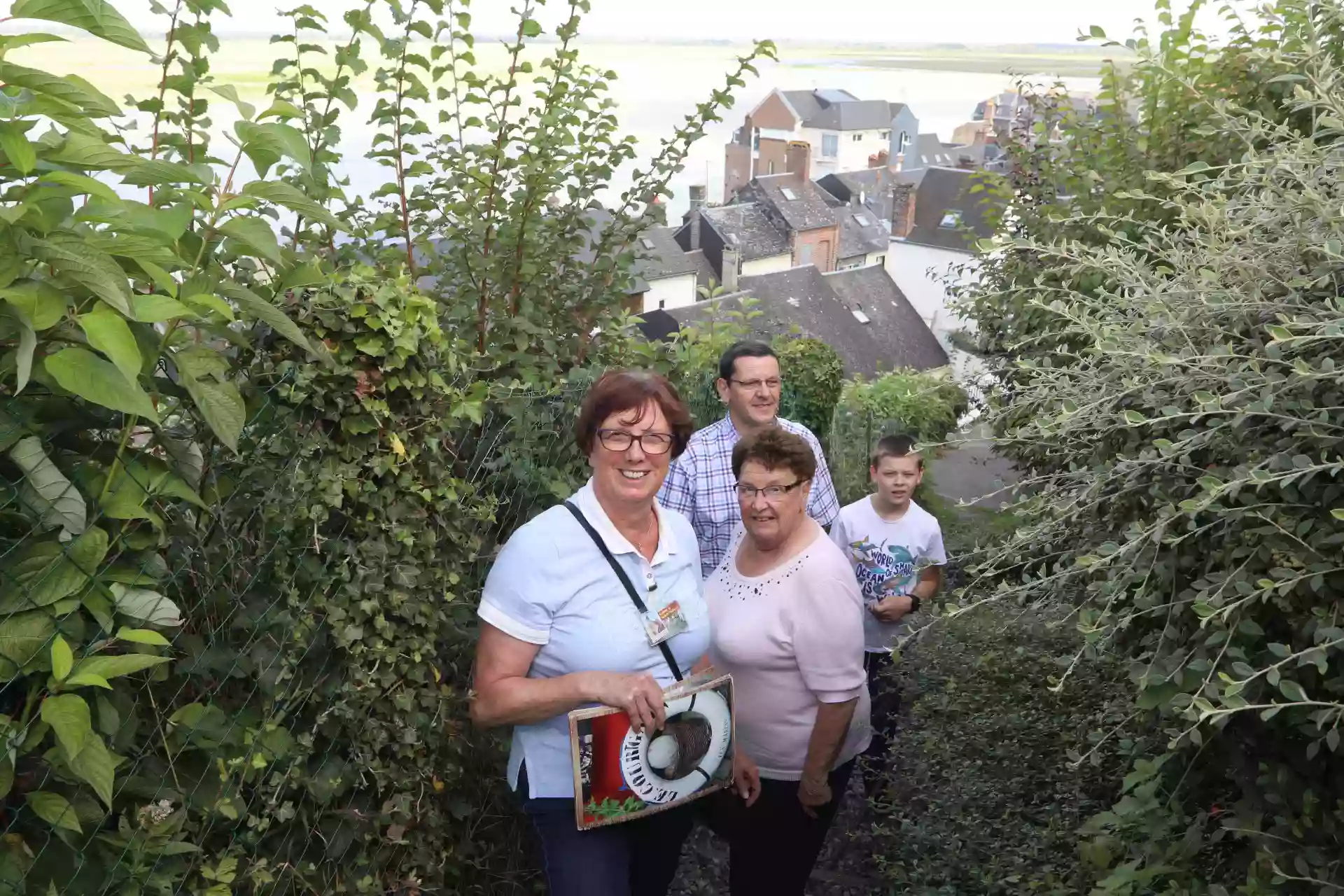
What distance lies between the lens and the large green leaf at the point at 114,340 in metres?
1.50

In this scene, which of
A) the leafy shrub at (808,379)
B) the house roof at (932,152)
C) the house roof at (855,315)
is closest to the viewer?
the leafy shrub at (808,379)

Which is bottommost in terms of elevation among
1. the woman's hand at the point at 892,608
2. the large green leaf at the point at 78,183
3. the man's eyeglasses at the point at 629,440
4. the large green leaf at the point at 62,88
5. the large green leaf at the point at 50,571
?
the woman's hand at the point at 892,608

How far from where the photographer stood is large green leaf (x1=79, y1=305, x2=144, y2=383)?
1.50 meters

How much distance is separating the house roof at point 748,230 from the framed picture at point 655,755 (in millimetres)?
41203

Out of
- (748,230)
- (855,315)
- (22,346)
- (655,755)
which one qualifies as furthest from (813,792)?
(748,230)

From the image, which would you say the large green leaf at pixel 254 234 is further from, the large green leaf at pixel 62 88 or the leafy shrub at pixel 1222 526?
the leafy shrub at pixel 1222 526

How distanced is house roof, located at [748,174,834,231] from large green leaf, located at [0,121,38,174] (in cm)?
4802

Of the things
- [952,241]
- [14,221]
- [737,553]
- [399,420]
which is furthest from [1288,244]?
[952,241]

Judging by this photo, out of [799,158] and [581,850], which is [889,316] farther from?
[581,850]

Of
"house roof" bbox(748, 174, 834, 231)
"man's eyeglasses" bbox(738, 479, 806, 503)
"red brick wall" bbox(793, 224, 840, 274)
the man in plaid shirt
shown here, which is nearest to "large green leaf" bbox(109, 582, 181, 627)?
"man's eyeglasses" bbox(738, 479, 806, 503)

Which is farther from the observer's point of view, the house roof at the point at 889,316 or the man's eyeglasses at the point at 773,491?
the house roof at the point at 889,316

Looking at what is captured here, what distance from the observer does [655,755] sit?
250 cm

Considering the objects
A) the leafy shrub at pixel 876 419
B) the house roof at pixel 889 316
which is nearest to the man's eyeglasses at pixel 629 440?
the leafy shrub at pixel 876 419

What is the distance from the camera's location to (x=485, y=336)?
3762 mm
